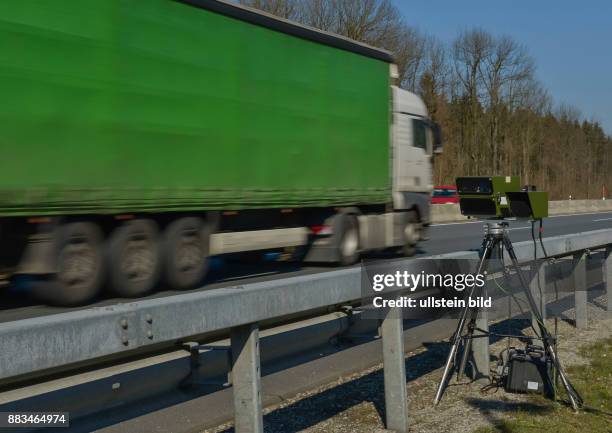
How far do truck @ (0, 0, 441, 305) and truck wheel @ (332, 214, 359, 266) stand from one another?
0.03 m

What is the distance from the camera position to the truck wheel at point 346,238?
1584cm

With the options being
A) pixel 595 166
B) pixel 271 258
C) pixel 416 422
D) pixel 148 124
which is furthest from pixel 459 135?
pixel 416 422

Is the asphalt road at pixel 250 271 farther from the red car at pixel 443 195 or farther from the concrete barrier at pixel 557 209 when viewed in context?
the red car at pixel 443 195

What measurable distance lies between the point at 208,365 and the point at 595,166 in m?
105

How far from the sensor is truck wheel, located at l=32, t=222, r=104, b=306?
10.2 meters

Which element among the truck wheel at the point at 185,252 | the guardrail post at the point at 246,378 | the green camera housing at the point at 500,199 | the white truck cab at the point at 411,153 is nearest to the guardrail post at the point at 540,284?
the green camera housing at the point at 500,199

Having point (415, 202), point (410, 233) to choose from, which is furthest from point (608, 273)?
point (415, 202)

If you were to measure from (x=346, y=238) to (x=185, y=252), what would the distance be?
4599mm

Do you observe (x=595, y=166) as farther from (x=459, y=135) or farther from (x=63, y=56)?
(x=63, y=56)

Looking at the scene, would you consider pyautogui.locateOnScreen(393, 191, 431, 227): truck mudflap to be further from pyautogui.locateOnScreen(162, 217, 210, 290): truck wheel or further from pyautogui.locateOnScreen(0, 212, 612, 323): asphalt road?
pyautogui.locateOnScreen(162, 217, 210, 290): truck wheel

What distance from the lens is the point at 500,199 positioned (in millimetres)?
7012

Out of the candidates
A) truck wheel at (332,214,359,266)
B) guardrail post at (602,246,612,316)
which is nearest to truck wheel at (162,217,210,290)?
truck wheel at (332,214,359,266)

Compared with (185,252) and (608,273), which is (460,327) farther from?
(185,252)

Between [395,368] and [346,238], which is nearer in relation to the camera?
[395,368]
